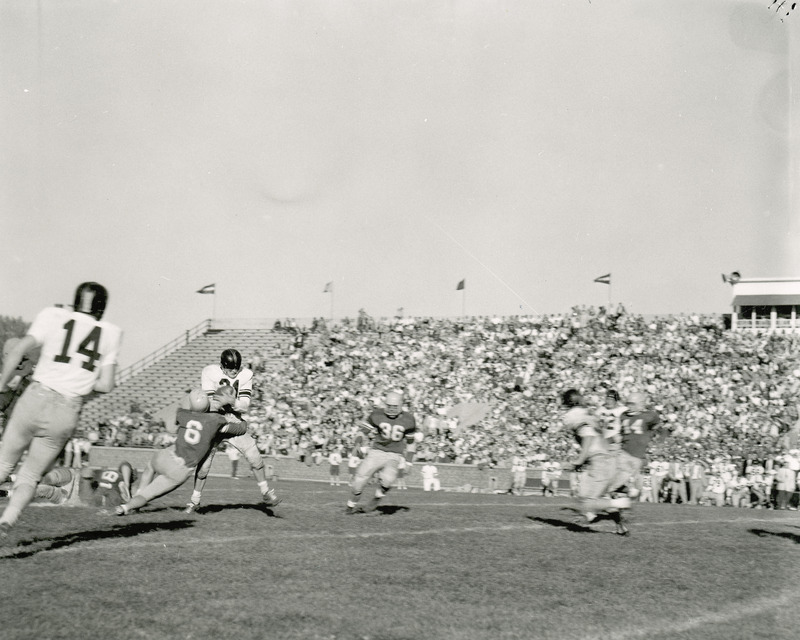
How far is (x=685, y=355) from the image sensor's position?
32719mm

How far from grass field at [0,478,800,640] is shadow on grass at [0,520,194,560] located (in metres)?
0.02

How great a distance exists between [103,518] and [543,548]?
492cm

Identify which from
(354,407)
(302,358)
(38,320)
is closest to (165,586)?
(38,320)

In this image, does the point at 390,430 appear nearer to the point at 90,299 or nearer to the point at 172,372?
the point at 90,299

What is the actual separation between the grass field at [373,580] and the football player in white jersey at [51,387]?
2.21 feet

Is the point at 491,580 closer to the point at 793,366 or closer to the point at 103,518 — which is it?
the point at 103,518

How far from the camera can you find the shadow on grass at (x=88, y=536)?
7243 mm

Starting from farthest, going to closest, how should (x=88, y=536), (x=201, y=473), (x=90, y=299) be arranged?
(x=201, y=473)
(x=88, y=536)
(x=90, y=299)

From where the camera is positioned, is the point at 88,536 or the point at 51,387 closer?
the point at 51,387

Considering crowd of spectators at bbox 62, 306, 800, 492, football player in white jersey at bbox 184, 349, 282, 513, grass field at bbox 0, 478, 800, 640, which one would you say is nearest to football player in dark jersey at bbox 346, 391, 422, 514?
grass field at bbox 0, 478, 800, 640

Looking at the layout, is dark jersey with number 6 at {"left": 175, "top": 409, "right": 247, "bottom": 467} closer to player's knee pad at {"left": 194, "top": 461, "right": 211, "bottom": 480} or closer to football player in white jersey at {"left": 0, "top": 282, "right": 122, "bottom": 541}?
player's knee pad at {"left": 194, "top": 461, "right": 211, "bottom": 480}

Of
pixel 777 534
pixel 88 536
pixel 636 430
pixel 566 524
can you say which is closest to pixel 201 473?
pixel 88 536

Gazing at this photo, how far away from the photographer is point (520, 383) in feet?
113

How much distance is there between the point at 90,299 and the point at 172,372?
3790 centimetres
